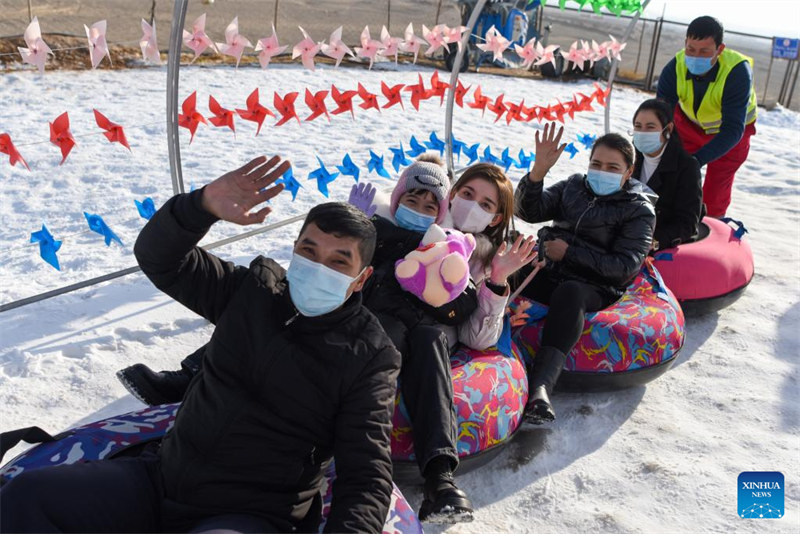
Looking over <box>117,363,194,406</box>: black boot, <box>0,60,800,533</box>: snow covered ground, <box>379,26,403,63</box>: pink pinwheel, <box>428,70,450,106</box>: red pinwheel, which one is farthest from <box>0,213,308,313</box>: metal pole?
<box>428,70,450,106</box>: red pinwheel

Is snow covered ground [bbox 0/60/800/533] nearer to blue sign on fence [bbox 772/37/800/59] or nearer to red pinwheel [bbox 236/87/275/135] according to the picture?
red pinwheel [bbox 236/87/275/135]

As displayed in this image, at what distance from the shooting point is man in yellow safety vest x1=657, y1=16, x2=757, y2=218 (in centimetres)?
512

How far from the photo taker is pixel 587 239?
4000mm

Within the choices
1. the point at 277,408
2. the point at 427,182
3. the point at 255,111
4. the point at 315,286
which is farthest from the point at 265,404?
the point at 255,111

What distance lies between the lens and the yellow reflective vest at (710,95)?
17.0 ft

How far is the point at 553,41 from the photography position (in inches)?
1051

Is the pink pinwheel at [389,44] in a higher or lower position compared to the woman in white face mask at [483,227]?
higher

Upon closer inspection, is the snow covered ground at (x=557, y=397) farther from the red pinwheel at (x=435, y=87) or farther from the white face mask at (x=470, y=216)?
the red pinwheel at (x=435, y=87)

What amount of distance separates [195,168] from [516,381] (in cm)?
444

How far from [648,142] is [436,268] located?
2.23 metres

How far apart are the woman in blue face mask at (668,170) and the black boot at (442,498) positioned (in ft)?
8.03

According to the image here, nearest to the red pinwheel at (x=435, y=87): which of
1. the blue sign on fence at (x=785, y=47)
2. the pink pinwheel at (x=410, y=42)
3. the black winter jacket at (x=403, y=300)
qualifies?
the pink pinwheel at (x=410, y=42)

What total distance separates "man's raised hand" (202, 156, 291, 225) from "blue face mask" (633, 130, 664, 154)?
9.46 ft

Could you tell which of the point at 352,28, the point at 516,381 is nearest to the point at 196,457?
the point at 516,381
